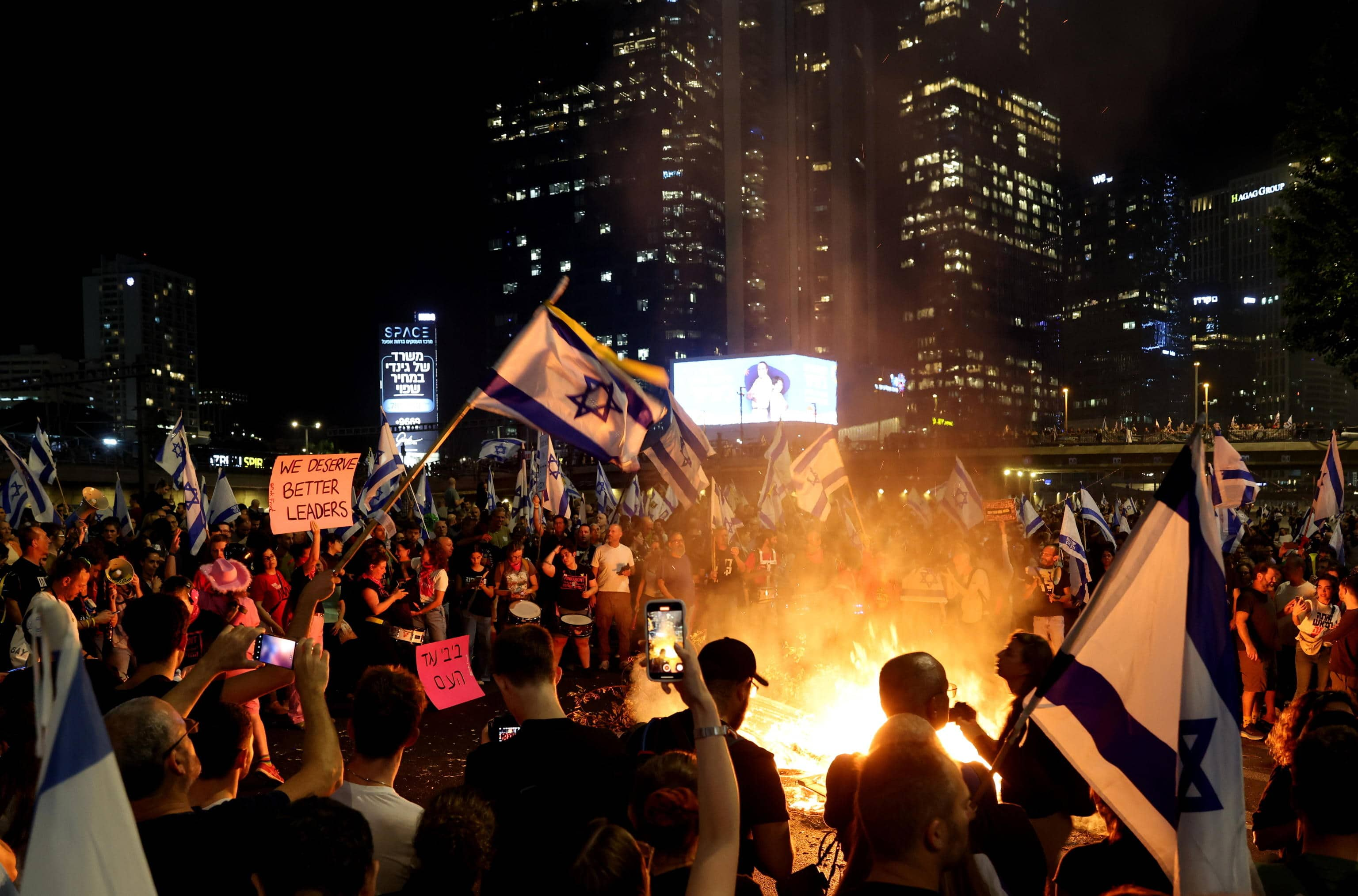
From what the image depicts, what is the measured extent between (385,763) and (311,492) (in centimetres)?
653

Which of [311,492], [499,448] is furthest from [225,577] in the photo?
[499,448]

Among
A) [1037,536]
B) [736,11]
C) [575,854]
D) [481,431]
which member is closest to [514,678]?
[575,854]

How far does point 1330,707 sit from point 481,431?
9331 cm

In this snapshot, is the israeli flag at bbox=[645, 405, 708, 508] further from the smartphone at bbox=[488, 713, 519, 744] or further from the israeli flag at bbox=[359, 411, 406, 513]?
the israeli flag at bbox=[359, 411, 406, 513]

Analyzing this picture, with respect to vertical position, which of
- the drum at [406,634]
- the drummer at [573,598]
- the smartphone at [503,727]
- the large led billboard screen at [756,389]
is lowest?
the drummer at [573,598]

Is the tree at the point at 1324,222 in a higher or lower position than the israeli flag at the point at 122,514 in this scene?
higher

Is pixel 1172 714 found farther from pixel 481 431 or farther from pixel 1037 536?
pixel 481 431

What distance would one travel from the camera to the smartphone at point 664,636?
3178mm

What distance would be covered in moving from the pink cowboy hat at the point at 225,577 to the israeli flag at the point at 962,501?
525 inches

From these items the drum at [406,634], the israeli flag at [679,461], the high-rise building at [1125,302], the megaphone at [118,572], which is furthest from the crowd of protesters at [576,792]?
the high-rise building at [1125,302]

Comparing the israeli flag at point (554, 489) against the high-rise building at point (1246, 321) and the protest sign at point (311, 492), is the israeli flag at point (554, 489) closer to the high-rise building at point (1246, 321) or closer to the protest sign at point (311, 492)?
the protest sign at point (311, 492)

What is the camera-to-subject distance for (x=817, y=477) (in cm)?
1521

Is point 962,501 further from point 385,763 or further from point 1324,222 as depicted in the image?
point 385,763

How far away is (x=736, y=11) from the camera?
427ft
